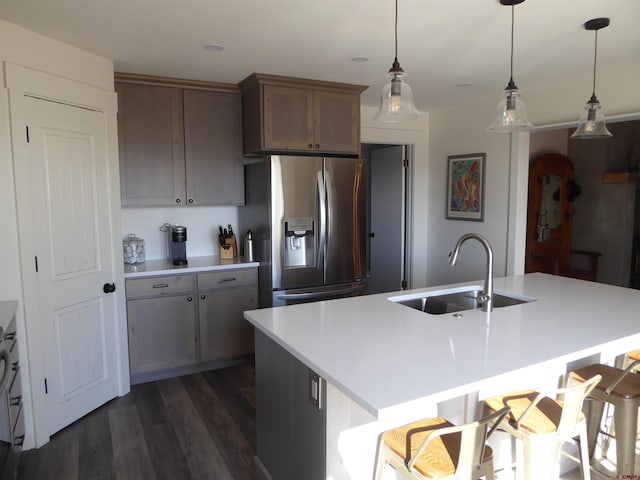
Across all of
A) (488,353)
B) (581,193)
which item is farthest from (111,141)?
(581,193)

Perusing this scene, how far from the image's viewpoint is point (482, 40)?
2727 millimetres

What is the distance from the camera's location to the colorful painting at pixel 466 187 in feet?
14.8

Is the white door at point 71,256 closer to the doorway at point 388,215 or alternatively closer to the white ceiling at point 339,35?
the white ceiling at point 339,35

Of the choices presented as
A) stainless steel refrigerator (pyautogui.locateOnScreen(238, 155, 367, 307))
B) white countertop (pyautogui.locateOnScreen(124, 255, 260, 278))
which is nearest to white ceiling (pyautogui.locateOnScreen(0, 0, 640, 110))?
stainless steel refrigerator (pyautogui.locateOnScreen(238, 155, 367, 307))

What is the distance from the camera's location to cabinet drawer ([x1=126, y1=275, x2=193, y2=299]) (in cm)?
334

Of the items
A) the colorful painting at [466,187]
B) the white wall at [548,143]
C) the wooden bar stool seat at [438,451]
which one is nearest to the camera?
the wooden bar stool seat at [438,451]

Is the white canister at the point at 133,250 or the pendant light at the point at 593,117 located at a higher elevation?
the pendant light at the point at 593,117

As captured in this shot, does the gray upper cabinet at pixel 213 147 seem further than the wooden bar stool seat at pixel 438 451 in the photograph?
Yes

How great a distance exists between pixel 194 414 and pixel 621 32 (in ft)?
11.2

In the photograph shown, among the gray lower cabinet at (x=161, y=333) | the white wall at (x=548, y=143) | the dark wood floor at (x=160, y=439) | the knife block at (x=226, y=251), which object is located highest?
the white wall at (x=548, y=143)

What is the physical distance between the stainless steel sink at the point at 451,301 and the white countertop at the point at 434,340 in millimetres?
136

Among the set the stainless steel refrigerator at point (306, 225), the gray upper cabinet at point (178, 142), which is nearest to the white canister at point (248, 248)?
the stainless steel refrigerator at point (306, 225)

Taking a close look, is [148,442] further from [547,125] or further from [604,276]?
[604,276]

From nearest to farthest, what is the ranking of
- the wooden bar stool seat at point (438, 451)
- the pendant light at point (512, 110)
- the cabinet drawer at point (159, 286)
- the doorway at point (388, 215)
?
1. the wooden bar stool seat at point (438, 451)
2. the pendant light at point (512, 110)
3. the cabinet drawer at point (159, 286)
4. the doorway at point (388, 215)
